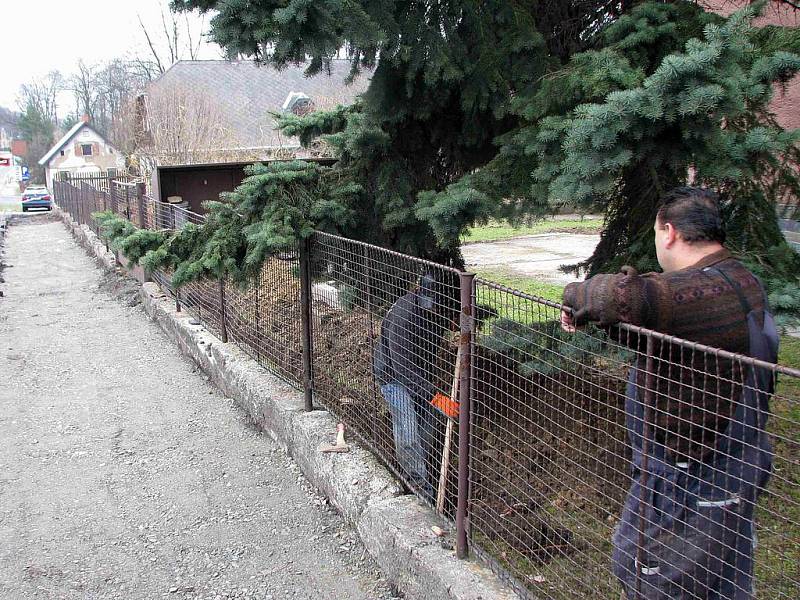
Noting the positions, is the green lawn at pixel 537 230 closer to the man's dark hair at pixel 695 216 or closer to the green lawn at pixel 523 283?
the green lawn at pixel 523 283

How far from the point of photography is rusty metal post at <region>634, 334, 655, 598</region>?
2414 mm

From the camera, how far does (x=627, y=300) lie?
2.37 meters

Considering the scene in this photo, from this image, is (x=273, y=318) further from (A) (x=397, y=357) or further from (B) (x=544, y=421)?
(B) (x=544, y=421)

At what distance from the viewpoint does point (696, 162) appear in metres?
3.42

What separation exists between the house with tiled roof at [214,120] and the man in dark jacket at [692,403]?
30.2ft

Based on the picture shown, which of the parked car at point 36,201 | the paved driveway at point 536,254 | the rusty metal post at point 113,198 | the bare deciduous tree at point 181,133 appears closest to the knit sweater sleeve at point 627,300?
the paved driveway at point 536,254

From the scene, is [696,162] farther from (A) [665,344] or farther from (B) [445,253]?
(B) [445,253]

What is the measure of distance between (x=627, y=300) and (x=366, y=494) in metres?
2.34

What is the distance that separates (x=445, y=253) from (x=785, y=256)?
2806 mm

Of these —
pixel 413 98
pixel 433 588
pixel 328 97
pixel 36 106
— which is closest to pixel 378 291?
pixel 413 98

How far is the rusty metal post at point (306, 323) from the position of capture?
5258 millimetres

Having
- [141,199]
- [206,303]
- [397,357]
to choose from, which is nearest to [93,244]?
[141,199]

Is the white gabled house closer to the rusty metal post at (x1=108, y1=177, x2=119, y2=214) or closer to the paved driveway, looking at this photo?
the rusty metal post at (x1=108, y1=177, x2=119, y2=214)

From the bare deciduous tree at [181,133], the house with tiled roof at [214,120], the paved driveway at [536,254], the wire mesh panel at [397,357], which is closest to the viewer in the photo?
the wire mesh panel at [397,357]
